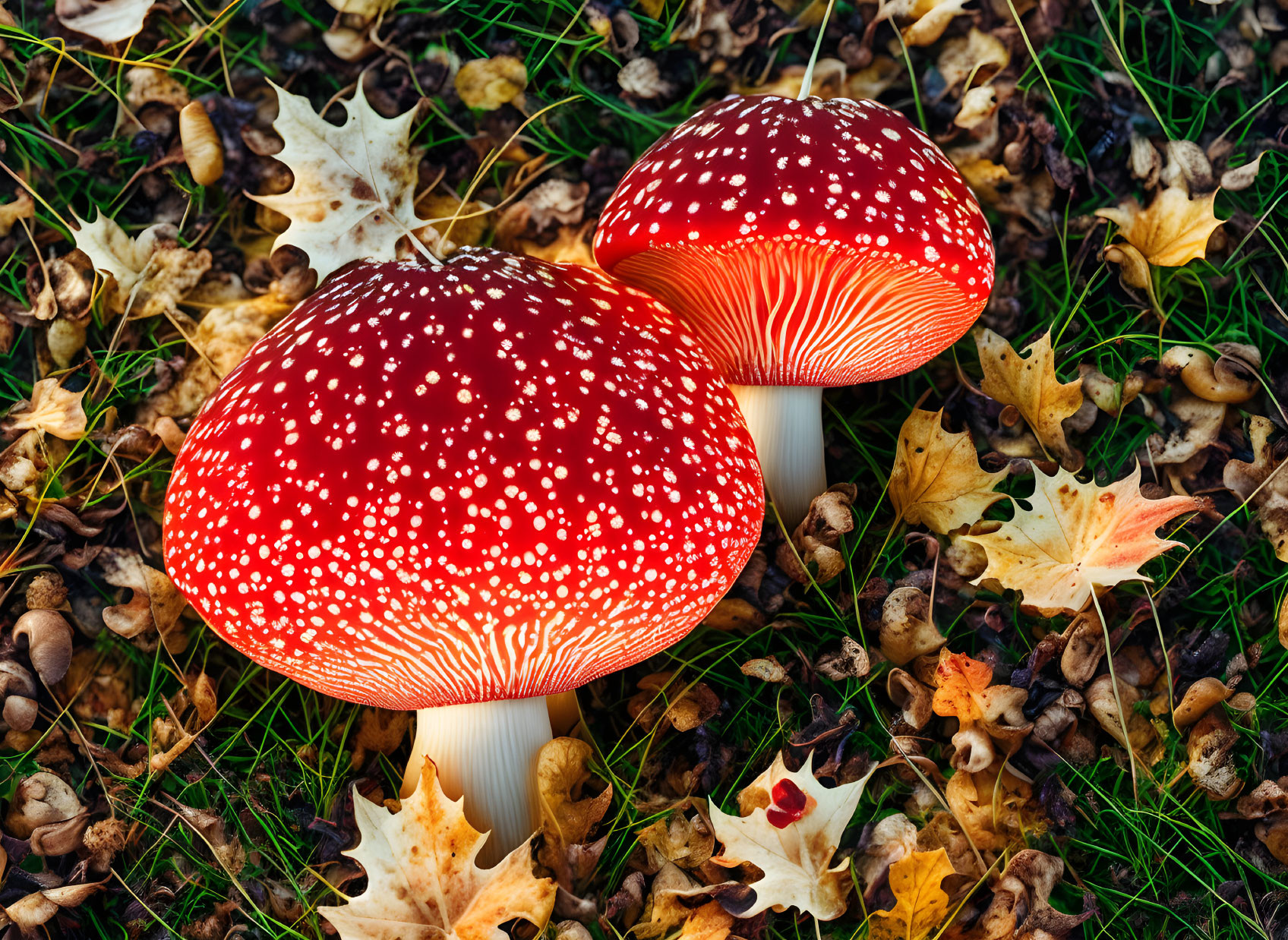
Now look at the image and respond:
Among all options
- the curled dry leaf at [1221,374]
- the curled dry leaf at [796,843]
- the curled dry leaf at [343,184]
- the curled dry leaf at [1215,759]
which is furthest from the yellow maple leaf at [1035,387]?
the curled dry leaf at [343,184]

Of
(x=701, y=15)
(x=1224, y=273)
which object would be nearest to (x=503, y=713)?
(x=701, y=15)

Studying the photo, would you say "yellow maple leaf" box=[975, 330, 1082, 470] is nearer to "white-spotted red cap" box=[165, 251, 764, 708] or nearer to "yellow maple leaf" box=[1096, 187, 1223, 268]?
"yellow maple leaf" box=[1096, 187, 1223, 268]

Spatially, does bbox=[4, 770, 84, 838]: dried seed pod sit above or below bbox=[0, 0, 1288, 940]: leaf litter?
below

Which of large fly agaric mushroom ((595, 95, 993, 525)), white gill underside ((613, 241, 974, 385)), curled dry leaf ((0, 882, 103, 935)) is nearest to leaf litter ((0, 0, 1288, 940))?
curled dry leaf ((0, 882, 103, 935))

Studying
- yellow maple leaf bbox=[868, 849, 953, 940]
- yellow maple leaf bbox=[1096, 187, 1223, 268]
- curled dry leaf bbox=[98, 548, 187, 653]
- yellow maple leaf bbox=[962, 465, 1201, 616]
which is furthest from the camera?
yellow maple leaf bbox=[1096, 187, 1223, 268]

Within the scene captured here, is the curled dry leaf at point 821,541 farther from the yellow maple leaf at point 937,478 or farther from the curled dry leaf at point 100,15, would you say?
the curled dry leaf at point 100,15

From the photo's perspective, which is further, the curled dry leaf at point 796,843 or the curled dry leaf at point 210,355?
the curled dry leaf at point 210,355

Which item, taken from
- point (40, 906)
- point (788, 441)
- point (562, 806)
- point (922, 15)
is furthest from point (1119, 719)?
point (40, 906)
